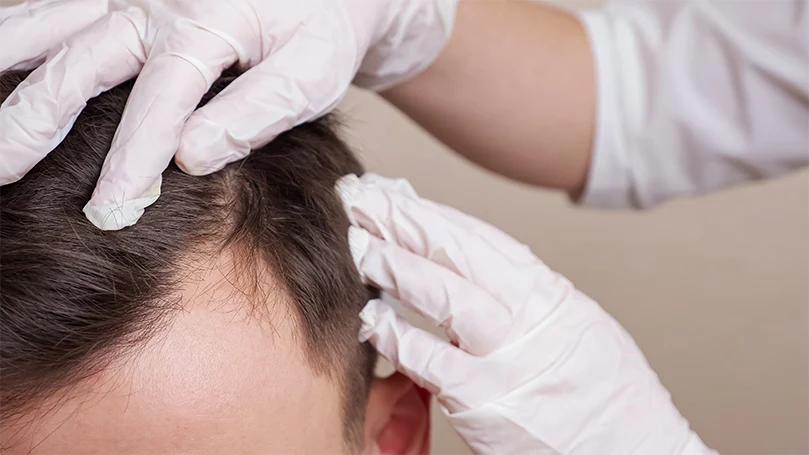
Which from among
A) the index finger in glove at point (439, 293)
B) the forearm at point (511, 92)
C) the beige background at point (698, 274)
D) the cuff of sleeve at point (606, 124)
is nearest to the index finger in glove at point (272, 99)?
the index finger in glove at point (439, 293)

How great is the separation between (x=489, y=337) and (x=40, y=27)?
482mm

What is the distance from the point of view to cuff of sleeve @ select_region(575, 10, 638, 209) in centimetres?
98

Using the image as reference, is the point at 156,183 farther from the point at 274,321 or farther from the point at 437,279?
the point at 437,279

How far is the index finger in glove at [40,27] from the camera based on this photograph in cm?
66

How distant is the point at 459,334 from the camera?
70cm

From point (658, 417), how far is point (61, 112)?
604 millimetres

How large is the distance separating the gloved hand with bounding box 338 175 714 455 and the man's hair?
0.04 metres

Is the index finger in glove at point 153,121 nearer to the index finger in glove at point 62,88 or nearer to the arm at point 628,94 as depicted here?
the index finger in glove at point 62,88

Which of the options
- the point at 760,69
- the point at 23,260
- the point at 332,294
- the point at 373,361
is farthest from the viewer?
the point at 760,69

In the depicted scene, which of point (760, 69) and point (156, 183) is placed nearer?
point (156, 183)

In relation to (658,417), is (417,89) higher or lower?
higher

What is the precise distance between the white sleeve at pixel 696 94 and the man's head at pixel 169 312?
491mm

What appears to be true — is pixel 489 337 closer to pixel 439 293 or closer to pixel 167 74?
pixel 439 293

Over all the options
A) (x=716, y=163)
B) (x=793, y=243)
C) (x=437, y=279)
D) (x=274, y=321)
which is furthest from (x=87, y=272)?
(x=793, y=243)
